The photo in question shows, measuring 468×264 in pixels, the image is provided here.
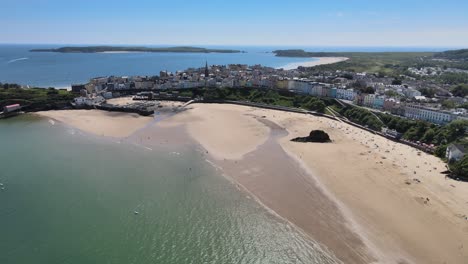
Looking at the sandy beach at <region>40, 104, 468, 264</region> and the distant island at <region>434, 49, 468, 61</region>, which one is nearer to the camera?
the sandy beach at <region>40, 104, 468, 264</region>

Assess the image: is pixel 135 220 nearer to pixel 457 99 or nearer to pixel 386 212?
pixel 386 212

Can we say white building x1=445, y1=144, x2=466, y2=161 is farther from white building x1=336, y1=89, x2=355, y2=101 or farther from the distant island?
the distant island

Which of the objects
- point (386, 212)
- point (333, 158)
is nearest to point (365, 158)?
point (333, 158)

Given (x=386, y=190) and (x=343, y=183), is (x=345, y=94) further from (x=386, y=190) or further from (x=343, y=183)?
(x=386, y=190)

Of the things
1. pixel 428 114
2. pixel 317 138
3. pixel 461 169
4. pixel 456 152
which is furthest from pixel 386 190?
pixel 428 114

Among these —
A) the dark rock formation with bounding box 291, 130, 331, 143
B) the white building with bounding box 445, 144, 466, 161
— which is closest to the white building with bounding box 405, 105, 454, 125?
the white building with bounding box 445, 144, 466, 161

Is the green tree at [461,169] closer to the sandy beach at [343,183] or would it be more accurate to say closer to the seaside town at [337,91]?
the sandy beach at [343,183]

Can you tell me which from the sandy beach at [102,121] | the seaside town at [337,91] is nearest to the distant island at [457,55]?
the seaside town at [337,91]
